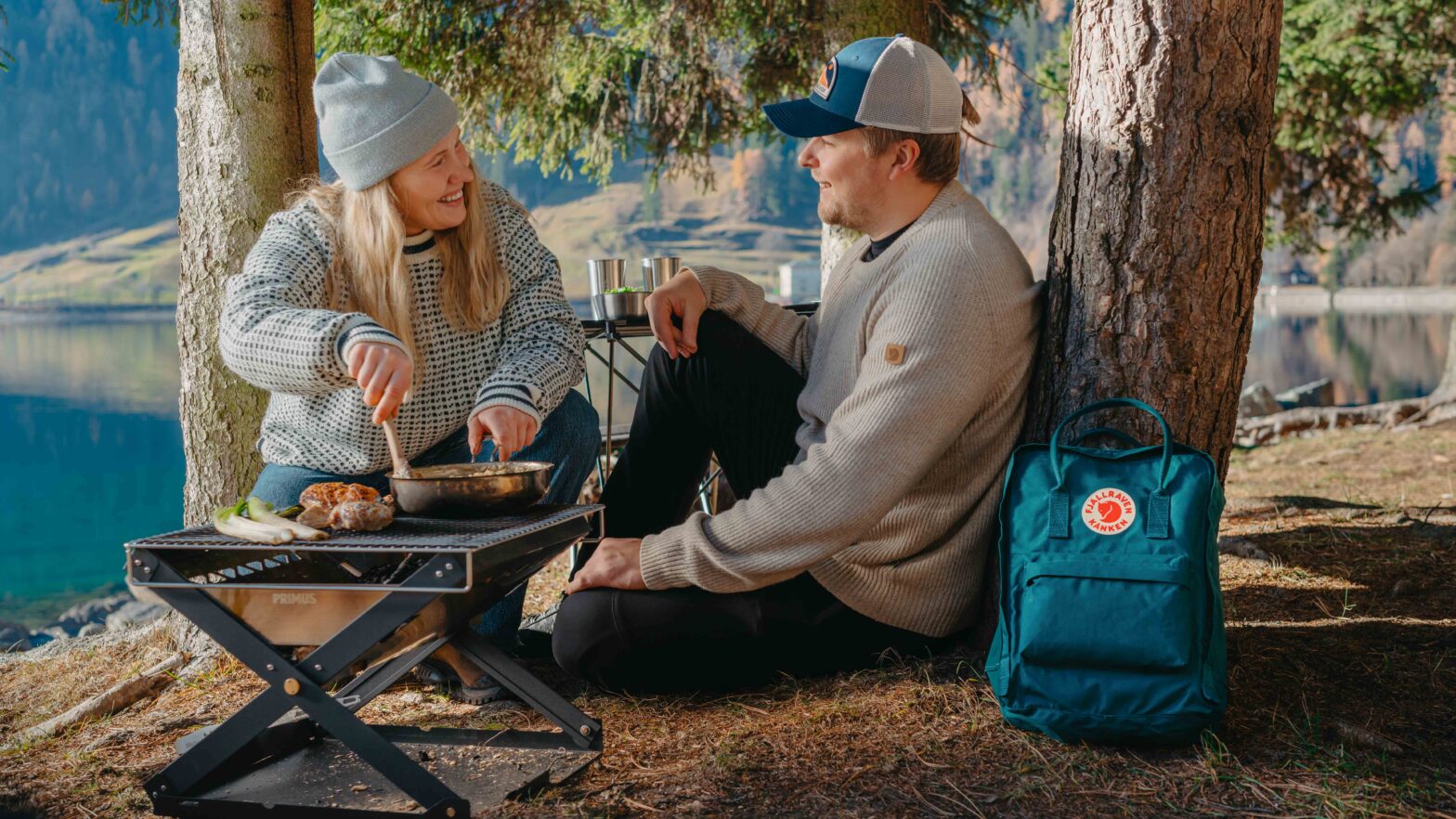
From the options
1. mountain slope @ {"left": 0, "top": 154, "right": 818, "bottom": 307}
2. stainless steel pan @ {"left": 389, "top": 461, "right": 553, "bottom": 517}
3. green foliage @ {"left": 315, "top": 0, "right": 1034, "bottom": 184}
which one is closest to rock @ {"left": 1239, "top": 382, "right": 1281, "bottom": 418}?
green foliage @ {"left": 315, "top": 0, "right": 1034, "bottom": 184}

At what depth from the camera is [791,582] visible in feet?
7.25

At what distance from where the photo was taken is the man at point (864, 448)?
2.03 meters

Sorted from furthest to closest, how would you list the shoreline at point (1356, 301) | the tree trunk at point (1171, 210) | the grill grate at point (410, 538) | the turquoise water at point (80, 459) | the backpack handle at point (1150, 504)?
the shoreline at point (1356, 301)
the turquoise water at point (80, 459)
the tree trunk at point (1171, 210)
the backpack handle at point (1150, 504)
the grill grate at point (410, 538)

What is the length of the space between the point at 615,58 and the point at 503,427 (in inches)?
245

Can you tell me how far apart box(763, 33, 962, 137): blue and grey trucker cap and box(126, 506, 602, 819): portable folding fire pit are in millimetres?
910

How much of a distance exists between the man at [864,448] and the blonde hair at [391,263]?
424mm

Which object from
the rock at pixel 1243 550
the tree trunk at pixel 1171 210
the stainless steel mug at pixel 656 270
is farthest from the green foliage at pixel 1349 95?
the tree trunk at pixel 1171 210

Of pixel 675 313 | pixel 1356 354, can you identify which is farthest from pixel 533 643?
pixel 1356 354

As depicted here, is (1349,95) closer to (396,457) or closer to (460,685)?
(460,685)

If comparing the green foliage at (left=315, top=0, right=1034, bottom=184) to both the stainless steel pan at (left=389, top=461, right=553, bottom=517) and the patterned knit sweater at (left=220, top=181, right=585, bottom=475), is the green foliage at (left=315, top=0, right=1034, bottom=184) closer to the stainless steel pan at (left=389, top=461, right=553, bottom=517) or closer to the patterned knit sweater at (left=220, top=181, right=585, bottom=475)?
the patterned knit sweater at (left=220, top=181, right=585, bottom=475)

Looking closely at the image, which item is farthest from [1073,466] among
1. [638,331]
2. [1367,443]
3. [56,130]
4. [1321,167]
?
[56,130]

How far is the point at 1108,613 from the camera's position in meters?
1.85

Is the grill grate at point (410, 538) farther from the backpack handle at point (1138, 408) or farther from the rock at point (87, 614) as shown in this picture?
the rock at point (87, 614)

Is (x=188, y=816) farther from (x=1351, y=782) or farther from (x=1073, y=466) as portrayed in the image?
(x=1351, y=782)
